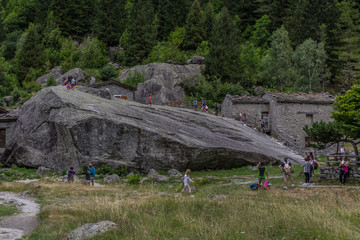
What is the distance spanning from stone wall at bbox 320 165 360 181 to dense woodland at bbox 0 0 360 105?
30531 mm

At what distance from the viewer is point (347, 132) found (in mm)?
25734

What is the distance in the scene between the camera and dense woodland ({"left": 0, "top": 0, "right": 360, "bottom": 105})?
6050 cm

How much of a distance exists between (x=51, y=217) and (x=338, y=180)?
18.2m

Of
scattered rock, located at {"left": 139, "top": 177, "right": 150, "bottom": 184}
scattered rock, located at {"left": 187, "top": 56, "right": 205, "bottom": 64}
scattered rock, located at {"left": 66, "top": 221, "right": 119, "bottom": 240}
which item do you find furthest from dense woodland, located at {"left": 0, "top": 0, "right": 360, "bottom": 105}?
scattered rock, located at {"left": 66, "top": 221, "right": 119, "bottom": 240}

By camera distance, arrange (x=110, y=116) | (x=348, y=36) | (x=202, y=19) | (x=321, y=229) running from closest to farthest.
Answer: (x=321, y=229) → (x=110, y=116) → (x=348, y=36) → (x=202, y=19)

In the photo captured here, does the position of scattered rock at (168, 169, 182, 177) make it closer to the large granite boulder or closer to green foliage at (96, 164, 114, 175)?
green foliage at (96, 164, 114, 175)

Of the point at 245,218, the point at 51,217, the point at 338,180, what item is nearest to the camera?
the point at 245,218

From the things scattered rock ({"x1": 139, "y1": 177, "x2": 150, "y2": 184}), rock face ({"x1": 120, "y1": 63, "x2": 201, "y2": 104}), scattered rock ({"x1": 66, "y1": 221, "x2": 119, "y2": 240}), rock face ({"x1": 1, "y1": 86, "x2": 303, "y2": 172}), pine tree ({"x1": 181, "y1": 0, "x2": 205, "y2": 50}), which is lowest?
scattered rock ({"x1": 66, "y1": 221, "x2": 119, "y2": 240})

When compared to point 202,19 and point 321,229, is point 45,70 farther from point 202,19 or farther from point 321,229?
point 321,229

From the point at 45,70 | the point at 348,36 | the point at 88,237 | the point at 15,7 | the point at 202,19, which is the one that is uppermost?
the point at 15,7

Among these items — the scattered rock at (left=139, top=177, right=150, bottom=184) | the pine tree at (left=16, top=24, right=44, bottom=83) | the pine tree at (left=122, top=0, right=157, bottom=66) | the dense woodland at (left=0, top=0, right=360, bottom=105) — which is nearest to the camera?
the scattered rock at (left=139, top=177, right=150, bottom=184)

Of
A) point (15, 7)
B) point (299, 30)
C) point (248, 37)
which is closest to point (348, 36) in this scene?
point (299, 30)

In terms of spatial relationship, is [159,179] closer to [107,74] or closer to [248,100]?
[248,100]

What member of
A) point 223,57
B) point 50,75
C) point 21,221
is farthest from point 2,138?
point 223,57
